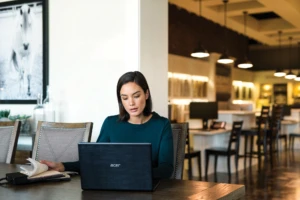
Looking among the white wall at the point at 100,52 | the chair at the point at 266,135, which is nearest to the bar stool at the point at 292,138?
the chair at the point at 266,135

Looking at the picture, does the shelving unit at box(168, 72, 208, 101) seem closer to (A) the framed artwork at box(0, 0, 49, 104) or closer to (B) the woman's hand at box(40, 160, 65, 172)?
(A) the framed artwork at box(0, 0, 49, 104)

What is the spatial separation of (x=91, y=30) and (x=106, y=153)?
224cm

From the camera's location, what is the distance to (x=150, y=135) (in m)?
2.45

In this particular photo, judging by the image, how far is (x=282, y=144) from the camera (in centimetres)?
1162

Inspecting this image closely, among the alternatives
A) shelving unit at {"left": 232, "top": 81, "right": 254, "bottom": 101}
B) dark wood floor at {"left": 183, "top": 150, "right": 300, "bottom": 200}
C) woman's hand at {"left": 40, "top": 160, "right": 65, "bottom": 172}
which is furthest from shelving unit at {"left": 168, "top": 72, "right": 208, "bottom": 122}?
woman's hand at {"left": 40, "top": 160, "right": 65, "bottom": 172}

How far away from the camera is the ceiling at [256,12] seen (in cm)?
870

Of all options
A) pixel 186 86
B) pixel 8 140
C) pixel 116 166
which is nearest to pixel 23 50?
pixel 8 140

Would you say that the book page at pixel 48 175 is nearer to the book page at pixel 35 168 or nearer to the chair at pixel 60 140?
the book page at pixel 35 168

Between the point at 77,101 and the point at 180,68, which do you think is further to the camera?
the point at 180,68

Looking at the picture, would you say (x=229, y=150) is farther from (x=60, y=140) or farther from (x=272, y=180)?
(x=60, y=140)

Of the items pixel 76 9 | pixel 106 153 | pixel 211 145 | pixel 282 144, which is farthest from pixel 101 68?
pixel 282 144

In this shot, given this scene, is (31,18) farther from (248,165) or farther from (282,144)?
(282,144)

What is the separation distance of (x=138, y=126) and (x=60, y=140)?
78 cm

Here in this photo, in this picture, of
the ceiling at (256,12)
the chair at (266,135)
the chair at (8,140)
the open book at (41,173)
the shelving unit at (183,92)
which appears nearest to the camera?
the open book at (41,173)
